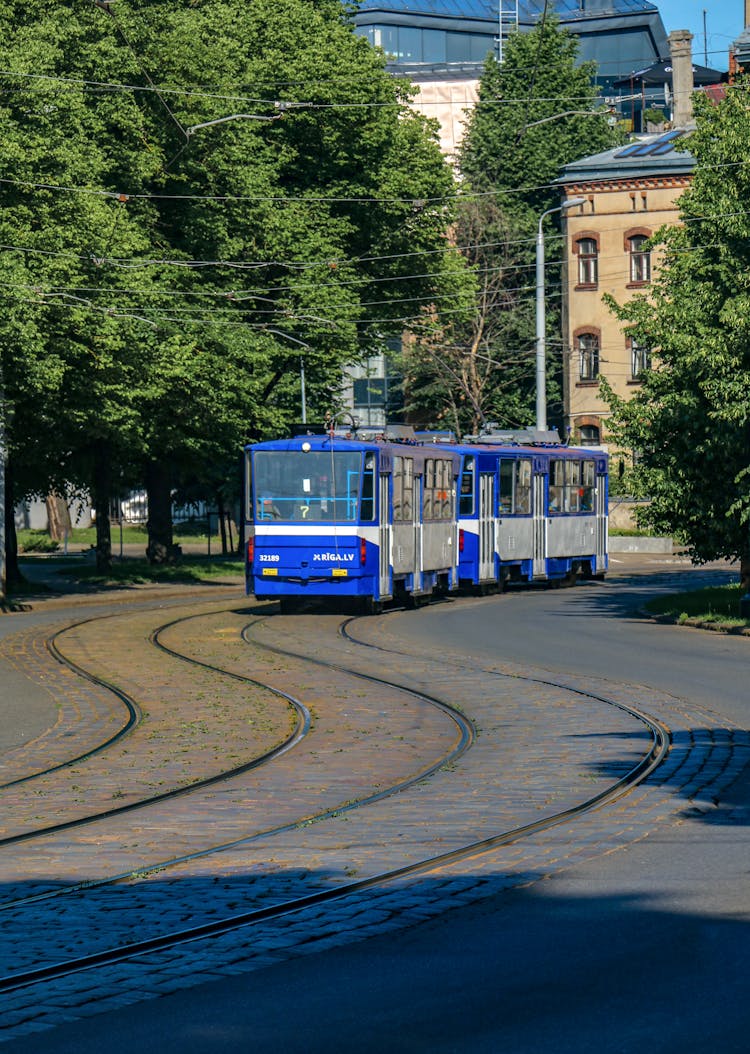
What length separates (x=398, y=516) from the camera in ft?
103

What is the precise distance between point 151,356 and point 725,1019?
102 feet

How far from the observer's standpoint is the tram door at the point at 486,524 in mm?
36812

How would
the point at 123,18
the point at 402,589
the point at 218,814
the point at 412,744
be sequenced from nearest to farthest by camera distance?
the point at 218,814 → the point at 412,744 → the point at 402,589 → the point at 123,18

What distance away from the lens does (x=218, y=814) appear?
1073cm

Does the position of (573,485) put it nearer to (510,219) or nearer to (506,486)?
(506,486)

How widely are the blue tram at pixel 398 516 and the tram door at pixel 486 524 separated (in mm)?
30

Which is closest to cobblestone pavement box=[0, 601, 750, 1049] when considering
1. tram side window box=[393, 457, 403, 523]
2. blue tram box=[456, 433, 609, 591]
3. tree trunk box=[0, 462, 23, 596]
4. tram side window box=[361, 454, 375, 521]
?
tram side window box=[361, 454, 375, 521]

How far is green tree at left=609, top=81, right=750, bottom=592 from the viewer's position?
27.0 metres

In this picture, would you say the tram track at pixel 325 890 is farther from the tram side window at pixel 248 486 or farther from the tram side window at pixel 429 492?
the tram side window at pixel 429 492

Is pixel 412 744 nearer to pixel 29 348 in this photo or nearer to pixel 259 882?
pixel 259 882

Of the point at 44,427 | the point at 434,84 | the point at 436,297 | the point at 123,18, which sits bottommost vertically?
the point at 44,427

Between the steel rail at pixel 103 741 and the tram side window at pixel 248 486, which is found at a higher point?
the tram side window at pixel 248 486

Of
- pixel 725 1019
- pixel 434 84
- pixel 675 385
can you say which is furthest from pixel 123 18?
pixel 434 84

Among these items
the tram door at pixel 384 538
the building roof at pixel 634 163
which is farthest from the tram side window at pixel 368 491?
the building roof at pixel 634 163
